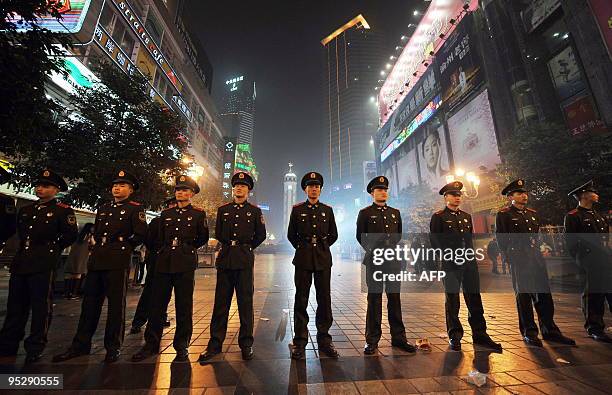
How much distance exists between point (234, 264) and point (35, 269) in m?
2.68

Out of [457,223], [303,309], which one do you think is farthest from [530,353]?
[303,309]

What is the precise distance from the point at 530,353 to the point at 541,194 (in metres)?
12.3

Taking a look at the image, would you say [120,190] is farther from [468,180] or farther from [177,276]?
[468,180]

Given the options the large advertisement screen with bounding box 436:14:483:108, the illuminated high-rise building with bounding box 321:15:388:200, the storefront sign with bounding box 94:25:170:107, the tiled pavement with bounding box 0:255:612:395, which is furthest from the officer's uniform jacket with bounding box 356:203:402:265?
the illuminated high-rise building with bounding box 321:15:388:200

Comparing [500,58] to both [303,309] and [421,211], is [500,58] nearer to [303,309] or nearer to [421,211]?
[421,211]

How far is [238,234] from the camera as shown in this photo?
4.29m

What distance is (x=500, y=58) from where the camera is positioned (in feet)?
81.3

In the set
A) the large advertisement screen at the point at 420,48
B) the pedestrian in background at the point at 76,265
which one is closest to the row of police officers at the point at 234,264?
the pedestrian in background at the point at 76,265

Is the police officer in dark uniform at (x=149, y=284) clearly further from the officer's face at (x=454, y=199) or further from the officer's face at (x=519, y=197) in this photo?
the officer's face at (x=519, y=197)

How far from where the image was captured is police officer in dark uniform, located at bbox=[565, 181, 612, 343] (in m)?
4.69

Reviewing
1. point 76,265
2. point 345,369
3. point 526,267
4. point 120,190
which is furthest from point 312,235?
point 76,265

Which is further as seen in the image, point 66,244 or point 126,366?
point 66,244

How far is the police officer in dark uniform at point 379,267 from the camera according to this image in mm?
4180

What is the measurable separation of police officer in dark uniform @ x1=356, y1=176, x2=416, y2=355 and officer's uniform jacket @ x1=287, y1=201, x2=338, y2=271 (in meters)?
0.60
